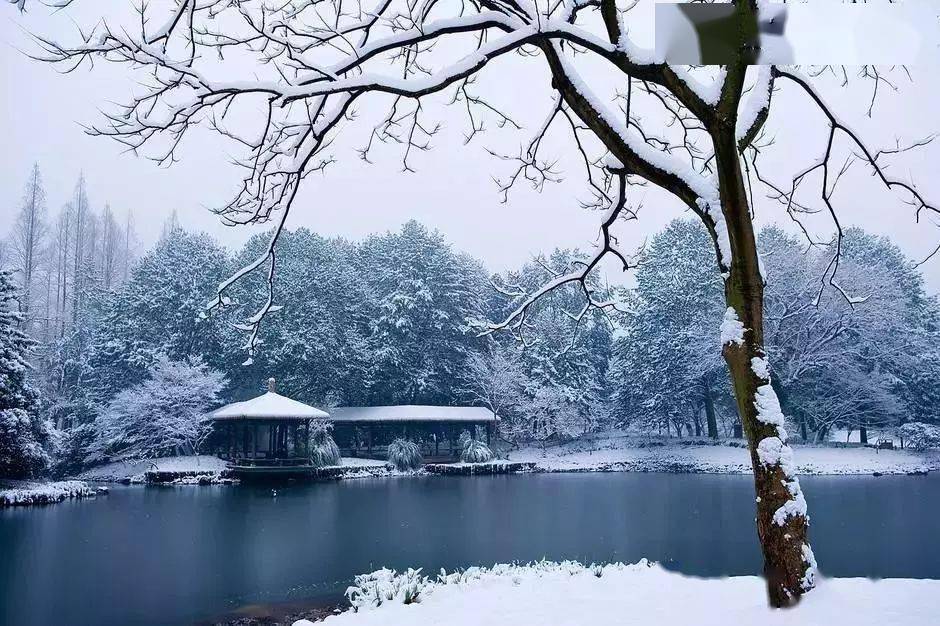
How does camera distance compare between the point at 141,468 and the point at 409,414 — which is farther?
the point at 409,414

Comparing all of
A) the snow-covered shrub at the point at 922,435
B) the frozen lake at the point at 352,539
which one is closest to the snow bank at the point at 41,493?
the frozen lake at the point at 352,539

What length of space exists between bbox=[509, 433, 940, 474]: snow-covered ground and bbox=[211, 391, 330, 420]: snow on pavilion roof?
10314 mm

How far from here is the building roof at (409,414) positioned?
31531 mm

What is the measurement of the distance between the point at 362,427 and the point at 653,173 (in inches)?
1178

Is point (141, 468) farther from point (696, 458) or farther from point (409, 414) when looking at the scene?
point (696, 458)

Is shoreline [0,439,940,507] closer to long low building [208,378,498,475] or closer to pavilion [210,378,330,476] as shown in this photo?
pavilion [210,378,330,476]

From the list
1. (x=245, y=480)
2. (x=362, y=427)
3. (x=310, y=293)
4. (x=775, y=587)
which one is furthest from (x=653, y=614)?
(x=310, y=293)

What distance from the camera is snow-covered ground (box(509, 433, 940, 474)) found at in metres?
27.1

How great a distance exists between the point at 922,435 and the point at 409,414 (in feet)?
67.9

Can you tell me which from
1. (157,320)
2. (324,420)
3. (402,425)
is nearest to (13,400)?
(324,420)

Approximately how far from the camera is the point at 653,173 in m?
4.83

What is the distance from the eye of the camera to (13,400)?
60.6 ft

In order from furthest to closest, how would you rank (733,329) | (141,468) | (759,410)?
(141,468) < (733,329) < (759,410)

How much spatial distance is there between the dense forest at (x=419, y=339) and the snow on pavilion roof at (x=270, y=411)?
1886mm
